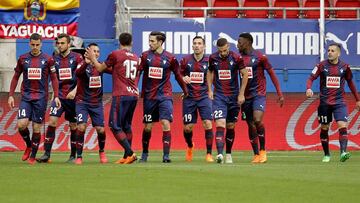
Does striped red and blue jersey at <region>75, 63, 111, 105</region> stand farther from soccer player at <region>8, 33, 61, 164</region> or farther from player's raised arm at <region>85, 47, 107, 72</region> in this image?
player's raised arm at <region>85, 47, 107, 72</region>

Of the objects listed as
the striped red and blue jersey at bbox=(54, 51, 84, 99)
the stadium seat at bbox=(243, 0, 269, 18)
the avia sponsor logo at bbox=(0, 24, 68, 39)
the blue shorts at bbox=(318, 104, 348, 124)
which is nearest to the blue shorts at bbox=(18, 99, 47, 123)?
the striped red and blue jersey at bbox=(54, 51, 84, 99)

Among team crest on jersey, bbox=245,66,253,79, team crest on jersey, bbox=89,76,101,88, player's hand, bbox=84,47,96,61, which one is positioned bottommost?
team crest on jersey, bbox=89,76,101,88

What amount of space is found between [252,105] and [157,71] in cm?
188

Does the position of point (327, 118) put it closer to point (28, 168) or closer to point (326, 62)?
point (326, 62)

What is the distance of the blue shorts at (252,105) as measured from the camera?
64.3 ft

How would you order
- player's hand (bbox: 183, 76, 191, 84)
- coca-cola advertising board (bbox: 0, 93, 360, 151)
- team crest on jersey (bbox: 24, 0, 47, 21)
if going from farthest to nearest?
team crest on jersey (bbox: 24, 0, 47, 21) → coca-cola advertising board (bbox: 0, 93, 360, 151) → player's hand (bbox: 183, 76, 191, 84)

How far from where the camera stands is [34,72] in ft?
63.1

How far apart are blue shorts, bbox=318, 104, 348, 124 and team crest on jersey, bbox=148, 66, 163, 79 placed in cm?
339

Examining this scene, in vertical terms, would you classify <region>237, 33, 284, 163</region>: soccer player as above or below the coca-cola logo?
above

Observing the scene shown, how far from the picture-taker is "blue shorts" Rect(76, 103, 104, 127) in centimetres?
1905

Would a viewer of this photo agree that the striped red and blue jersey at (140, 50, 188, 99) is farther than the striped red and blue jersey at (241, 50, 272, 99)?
No

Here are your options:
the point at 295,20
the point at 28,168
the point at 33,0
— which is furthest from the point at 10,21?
the point at 28,168

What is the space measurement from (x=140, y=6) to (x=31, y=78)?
12.0m

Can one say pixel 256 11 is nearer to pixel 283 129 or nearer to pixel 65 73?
pixel 283 129
